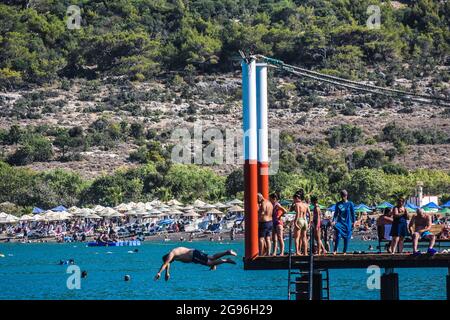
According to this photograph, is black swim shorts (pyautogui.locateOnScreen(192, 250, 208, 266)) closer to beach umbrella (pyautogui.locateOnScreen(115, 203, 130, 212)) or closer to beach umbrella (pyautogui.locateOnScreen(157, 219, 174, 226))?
beach umbrella (pyautogui.locateOnScreen(115, 203, 130, 212))

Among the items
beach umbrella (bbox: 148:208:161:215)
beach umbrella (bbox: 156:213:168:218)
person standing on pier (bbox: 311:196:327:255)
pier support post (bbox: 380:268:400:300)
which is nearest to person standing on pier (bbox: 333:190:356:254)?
person standing on pier (bbox: 311:196:327:255)

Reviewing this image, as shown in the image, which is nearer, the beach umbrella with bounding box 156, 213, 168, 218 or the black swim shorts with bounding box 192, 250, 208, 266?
the black swim shorts with bounding box 192, 250, 208, 266

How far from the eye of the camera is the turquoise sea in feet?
180

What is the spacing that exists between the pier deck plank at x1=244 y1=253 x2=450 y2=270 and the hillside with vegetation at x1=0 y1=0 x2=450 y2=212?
74644 mm

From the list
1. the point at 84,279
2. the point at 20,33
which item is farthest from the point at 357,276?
the point at 20,33

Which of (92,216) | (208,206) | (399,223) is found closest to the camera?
(399,223)

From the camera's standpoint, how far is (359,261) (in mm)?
32750

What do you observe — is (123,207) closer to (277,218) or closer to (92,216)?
(92,216)

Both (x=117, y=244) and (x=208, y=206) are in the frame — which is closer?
(x=117, y=244)

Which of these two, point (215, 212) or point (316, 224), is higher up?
point (215, 212)

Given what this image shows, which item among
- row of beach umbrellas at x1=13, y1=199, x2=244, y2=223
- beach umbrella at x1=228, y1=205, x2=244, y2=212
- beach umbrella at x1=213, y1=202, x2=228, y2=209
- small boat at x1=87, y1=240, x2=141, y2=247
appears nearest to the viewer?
small boat at x1=87, y1=240, x2=141, y2=247

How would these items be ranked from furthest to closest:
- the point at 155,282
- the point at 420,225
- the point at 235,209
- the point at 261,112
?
the point at 235,209 < the point at 155,282 < the point at 420,225 < the point at 261,112

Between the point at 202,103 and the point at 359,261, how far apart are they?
127790 mm

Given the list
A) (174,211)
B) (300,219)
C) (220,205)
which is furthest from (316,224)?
(220,205)
